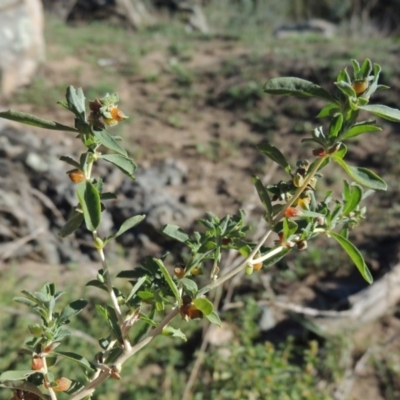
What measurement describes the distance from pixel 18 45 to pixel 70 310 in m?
6.61

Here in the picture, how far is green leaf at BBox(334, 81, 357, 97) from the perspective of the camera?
71 centimetres

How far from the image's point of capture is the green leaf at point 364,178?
79cm

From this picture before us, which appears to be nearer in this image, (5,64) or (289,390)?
(289,390)

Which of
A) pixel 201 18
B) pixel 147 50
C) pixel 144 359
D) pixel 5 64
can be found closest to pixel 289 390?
pixel 144 359

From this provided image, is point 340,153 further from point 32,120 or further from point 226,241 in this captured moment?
point 32,120

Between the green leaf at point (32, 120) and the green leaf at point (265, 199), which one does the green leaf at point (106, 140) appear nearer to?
the green leaf at point (32, 120)

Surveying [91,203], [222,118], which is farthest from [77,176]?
[222,118]

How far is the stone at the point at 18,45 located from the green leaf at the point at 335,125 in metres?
6.17

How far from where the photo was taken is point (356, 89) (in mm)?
750

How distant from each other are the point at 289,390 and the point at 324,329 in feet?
1.78

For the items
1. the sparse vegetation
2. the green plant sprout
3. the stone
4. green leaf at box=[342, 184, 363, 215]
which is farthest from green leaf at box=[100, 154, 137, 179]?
the stone

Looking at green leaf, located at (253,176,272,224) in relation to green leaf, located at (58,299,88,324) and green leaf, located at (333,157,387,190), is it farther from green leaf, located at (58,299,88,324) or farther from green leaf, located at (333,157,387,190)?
green leaf, located at (58,299,88,324)

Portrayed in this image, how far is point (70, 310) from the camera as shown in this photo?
0.88 meters

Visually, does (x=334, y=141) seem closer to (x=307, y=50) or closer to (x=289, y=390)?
(x=289, y=390)
